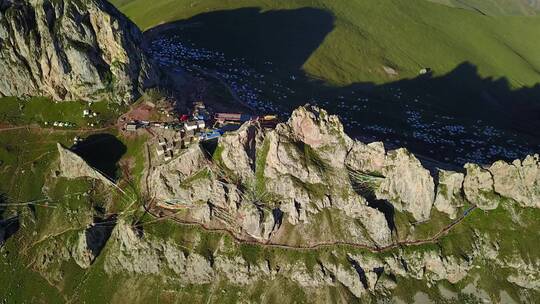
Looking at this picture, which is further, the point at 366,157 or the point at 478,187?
the point at 478,187

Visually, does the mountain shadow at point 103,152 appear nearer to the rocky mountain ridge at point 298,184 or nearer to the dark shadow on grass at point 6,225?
the rocky mountain ridge at point 298,184

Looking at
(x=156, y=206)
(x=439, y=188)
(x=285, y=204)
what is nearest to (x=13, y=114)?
(x=156, y=206)

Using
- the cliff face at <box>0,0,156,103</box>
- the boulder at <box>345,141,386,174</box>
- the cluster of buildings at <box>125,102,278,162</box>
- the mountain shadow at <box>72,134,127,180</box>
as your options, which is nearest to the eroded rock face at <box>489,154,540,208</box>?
the boulder at <box>345,141,386,174</box>

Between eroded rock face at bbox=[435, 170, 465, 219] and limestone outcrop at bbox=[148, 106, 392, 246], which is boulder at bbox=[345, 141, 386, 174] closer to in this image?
limestone outcrop at bbox=[148, 106, 392, 246]

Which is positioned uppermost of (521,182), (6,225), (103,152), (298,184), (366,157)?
(521,182)

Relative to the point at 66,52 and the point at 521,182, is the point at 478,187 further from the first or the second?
the point at 66,52

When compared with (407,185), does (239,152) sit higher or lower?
lower

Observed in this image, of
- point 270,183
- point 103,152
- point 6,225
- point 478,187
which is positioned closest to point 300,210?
point 270,183
